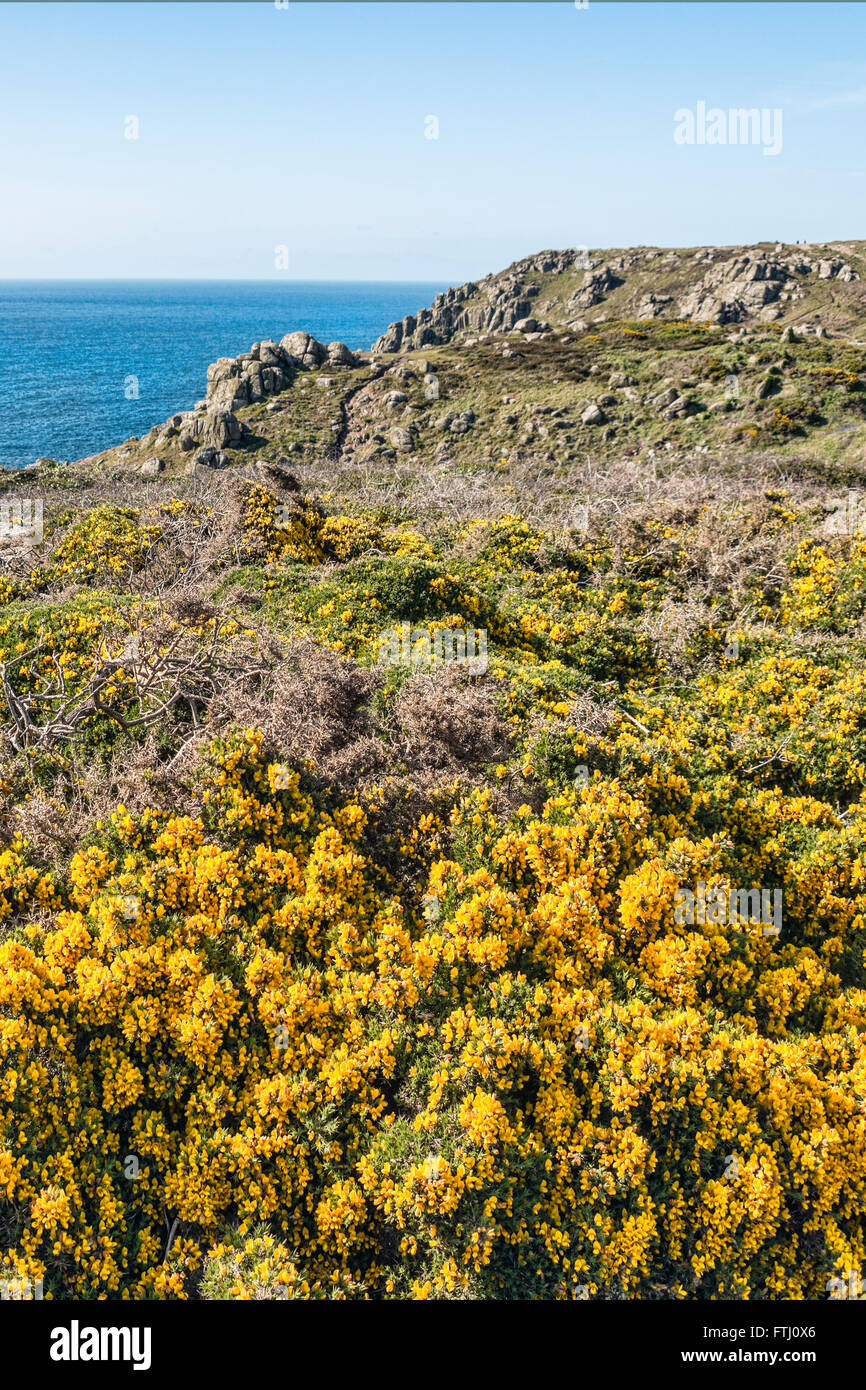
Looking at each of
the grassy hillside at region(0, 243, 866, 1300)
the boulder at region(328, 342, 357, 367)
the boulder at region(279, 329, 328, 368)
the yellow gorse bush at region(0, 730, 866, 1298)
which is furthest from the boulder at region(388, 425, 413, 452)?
the yellow gorse bush at region(0, 730, 866, 1298)

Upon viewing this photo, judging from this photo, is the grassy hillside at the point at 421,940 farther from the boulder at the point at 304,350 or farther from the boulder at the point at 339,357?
the boulder at the point at 304,350

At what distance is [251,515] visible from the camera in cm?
1405

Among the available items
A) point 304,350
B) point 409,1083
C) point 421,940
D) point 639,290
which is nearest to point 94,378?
point 304,350

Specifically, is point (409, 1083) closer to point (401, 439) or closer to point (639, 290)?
point (401, 439)

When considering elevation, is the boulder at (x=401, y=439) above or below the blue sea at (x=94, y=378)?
below

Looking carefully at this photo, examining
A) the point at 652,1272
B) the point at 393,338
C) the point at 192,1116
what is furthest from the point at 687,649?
the point at 393,338

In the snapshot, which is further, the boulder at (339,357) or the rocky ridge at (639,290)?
the rocky ridge at (639,290)

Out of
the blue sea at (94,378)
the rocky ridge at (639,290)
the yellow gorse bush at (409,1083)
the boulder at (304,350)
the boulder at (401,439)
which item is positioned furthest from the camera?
the rocky ridge at (639,290)

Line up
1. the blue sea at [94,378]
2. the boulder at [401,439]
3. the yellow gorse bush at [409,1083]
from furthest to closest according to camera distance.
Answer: the blue sea at [94,378] < the boulder at [401,439] < the yellow gorse bush at [409,1083]

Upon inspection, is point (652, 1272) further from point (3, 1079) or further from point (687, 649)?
point (687, 649)

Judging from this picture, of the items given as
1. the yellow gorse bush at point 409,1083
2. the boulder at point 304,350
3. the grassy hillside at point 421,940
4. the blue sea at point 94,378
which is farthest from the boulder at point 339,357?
the yellow gorse bush at point 409,1083

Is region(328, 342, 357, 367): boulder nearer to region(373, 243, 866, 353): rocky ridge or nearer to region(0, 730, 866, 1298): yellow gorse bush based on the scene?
region(373, 243, 866, 353): rocky ridge

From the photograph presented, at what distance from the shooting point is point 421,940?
5.89m

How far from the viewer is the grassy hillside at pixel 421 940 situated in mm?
4586
